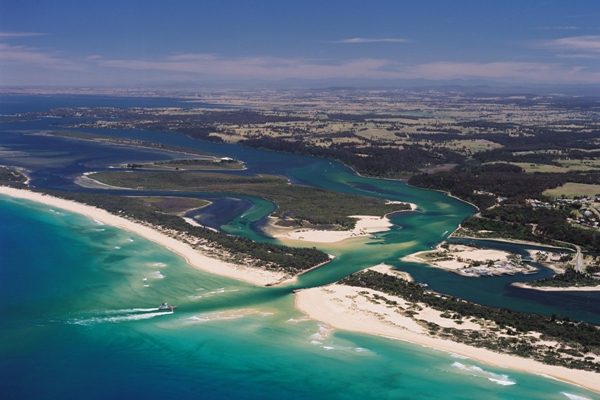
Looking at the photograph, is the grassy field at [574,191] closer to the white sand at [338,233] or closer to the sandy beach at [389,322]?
the white sand at [338,233]

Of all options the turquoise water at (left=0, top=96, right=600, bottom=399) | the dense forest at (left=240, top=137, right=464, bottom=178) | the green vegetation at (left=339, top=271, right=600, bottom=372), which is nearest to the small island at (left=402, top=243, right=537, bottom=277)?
the turquoise water at (left=0, top=96, right=600, bottom=399)

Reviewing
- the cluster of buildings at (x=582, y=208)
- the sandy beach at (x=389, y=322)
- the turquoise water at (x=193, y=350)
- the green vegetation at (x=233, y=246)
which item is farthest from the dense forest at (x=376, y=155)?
the turquoise water at (x=193, y=350)

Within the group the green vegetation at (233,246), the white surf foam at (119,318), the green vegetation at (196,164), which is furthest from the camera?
the green vegetation at (196,164)

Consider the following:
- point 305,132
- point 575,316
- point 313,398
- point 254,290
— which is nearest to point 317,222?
point 254,290

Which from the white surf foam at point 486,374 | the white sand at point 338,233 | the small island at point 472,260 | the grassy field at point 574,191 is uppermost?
the grassy field at point 574,191

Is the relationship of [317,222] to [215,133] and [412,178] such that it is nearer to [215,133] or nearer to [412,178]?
[412,178]

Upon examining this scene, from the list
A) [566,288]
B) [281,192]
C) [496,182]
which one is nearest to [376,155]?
[496,182]
